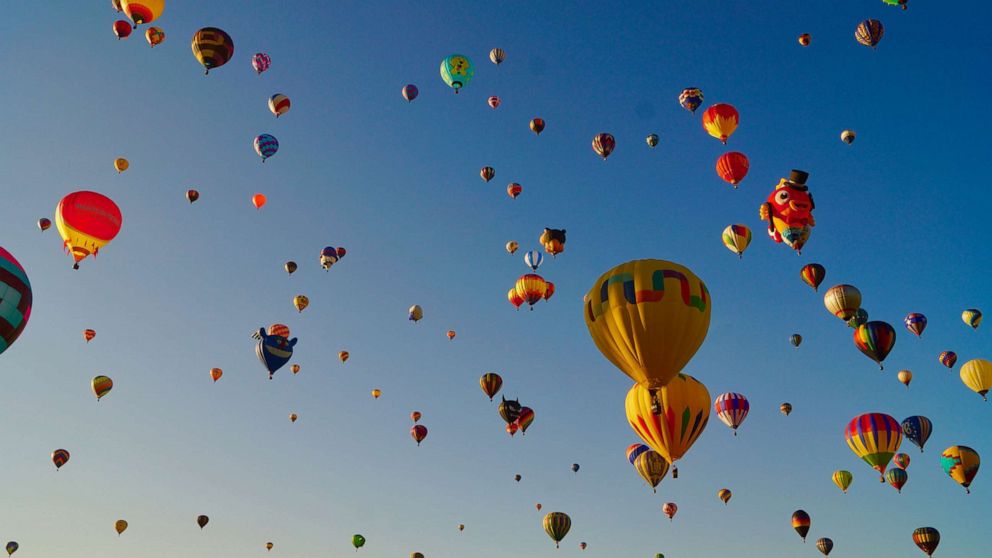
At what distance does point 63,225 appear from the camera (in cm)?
2431

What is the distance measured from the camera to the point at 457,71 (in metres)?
33.5

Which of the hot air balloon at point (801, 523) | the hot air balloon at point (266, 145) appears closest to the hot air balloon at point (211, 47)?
the hot air balloon at point (266, 145)

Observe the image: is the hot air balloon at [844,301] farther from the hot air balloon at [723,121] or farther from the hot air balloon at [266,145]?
the hot air balloon at [266,145]

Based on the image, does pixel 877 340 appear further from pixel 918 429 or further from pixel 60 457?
pixel 60 457

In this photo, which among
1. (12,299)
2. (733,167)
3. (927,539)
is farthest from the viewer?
(927,539)

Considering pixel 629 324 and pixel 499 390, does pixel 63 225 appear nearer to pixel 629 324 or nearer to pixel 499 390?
pixel 629 324

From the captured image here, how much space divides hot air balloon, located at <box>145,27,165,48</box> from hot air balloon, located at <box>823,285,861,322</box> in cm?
2825

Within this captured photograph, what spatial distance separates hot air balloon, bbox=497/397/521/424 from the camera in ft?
120

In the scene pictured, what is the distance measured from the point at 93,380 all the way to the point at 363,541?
2019 cm

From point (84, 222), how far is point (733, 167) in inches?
885

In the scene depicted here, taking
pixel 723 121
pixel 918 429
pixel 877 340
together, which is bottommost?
pixel 918 429

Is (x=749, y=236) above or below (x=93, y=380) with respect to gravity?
above

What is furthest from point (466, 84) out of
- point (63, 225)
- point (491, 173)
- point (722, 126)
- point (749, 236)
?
point (63, 225)

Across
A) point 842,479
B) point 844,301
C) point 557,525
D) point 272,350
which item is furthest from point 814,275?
point 272,350
